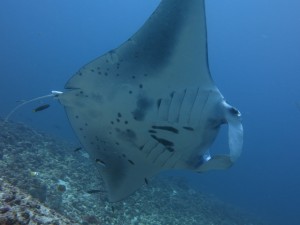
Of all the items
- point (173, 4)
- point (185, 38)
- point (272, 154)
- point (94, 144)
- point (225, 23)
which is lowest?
point (272, 154)

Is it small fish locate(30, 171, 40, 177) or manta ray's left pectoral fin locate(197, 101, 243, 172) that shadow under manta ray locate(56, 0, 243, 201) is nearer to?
manta ray's left pectoral fin locate(197, 101, 243, 172)

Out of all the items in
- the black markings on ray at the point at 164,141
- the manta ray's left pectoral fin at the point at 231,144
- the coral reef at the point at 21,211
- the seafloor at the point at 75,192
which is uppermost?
the manta ray's left pectoral fin at the point at 231,144

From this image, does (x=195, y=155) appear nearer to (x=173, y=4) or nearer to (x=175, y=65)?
(x=175, y=65)

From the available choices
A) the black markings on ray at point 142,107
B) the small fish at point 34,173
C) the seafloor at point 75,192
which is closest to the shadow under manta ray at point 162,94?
the black markings on ray at point 142,107

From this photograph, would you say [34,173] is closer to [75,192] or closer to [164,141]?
[75,192]

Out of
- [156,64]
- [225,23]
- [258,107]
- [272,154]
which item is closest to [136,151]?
[156,64]

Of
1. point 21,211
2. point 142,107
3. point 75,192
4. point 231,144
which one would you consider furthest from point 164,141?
point 75,192

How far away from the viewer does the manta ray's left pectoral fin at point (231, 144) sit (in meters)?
2.97

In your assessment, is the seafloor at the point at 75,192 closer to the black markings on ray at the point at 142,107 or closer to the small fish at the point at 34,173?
the small fish at the point at 34,173

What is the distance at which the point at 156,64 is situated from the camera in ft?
11.2

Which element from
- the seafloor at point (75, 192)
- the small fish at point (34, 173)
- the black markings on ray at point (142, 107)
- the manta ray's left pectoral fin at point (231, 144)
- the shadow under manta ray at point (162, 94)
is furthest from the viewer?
the small fish at point (34, 173)

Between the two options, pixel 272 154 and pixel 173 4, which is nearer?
pixel 173 4

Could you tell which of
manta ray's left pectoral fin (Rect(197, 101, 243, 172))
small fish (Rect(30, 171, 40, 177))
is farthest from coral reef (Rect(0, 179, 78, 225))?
small fish (Rect(30, 171, 40, 177))

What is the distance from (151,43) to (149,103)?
672mm
